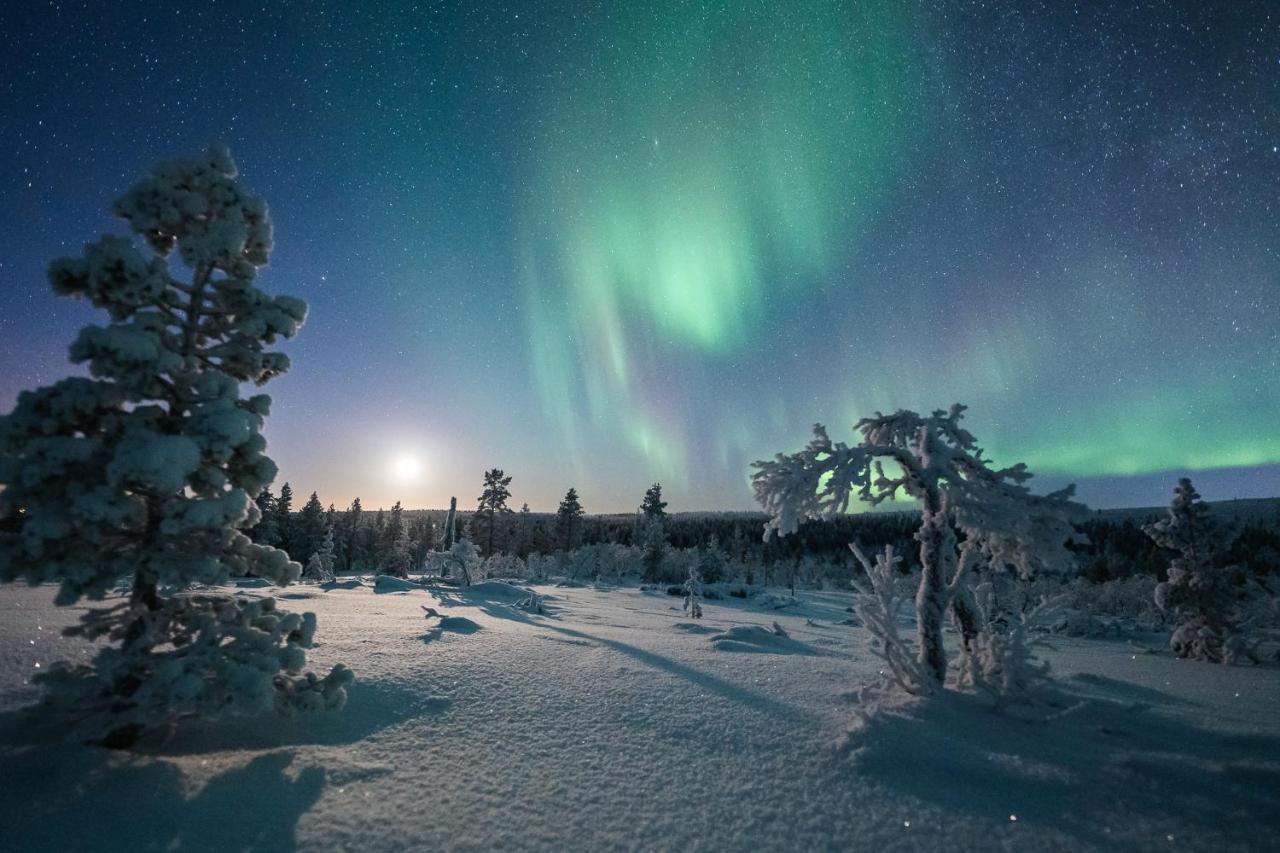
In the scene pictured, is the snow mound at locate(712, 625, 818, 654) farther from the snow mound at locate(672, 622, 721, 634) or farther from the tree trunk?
the tree trunk

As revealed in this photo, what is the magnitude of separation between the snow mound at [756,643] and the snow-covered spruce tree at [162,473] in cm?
598

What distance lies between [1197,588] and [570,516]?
65.7 metres

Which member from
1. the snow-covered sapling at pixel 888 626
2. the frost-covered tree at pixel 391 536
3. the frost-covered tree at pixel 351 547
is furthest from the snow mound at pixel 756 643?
the frost-covered tree at pixel 351 547

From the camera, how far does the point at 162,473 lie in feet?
9.79

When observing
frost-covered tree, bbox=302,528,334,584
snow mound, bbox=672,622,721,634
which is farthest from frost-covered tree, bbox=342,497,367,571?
snow mound, bbox=672,622,721,634

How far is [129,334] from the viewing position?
313cm

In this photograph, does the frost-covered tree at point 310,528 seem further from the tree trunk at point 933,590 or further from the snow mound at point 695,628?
the tree trunk at point 933,590

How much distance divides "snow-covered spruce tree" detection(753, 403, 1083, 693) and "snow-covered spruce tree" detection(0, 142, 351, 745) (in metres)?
4.70

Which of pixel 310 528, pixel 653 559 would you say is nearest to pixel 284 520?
pixel 310 528

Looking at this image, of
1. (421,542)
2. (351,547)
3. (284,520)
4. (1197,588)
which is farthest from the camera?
(421,542)

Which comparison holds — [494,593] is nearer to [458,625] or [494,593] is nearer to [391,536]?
[458,625]

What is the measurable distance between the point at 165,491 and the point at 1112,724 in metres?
7.89

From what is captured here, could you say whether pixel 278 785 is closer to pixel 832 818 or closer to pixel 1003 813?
pixel 832 818

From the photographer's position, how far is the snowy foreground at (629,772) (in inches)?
111
